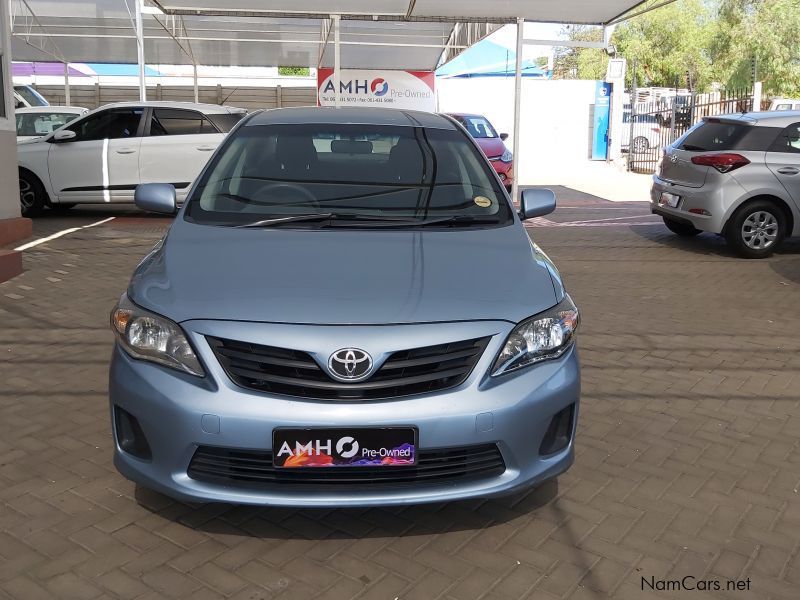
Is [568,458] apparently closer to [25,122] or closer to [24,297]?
[24,297]

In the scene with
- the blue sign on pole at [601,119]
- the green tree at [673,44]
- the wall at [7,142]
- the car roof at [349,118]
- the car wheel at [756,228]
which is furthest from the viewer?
the green tree at [673,44]

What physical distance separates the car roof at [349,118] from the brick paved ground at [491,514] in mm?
1840

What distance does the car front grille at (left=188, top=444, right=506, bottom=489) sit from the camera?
10.3 ft

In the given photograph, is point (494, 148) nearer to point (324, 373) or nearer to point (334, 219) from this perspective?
point (334, 219)

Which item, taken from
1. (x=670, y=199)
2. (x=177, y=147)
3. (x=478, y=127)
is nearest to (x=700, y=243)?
(x=670, y=199)

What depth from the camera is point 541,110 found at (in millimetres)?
28906

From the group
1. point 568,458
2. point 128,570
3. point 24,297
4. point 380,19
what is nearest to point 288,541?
point 128,570

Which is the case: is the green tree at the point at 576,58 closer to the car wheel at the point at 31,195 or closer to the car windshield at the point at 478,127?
the car windshield at the point at 478,127

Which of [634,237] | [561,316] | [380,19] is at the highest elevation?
[380,19]

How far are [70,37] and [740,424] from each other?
892 inches

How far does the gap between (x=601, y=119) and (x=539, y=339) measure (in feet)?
87.2

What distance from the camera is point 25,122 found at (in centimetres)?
1698

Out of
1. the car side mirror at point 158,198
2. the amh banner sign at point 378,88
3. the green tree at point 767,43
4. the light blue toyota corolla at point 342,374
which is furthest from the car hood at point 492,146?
the green tree at point 767,43

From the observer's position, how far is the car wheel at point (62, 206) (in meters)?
13.2
